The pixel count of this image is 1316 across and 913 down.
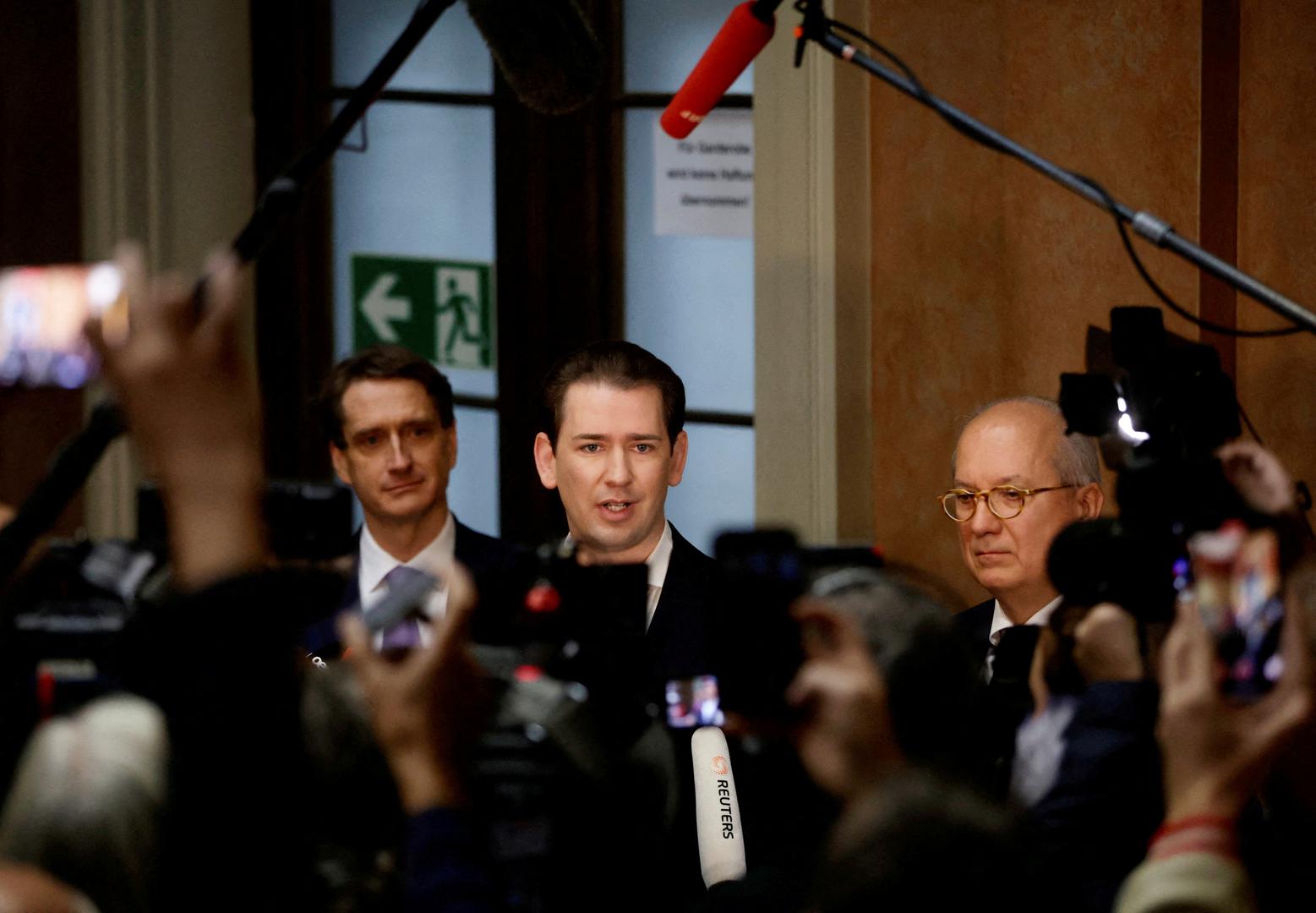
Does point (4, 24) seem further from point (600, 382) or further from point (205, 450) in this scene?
point (205, 450)

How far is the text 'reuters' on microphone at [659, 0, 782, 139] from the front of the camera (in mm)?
2189

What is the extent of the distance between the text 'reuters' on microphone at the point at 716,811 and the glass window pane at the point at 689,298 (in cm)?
191

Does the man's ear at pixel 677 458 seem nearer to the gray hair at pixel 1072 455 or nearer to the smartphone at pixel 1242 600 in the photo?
the gray hair at pixel 1072 455

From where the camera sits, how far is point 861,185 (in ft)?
11.6

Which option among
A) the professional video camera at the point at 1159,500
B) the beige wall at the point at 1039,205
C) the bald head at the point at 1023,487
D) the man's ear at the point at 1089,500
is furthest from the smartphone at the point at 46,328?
the beige wall at the point at 1039,205

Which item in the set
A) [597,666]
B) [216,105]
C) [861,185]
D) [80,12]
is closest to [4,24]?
[80,12]

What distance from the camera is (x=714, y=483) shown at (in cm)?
401

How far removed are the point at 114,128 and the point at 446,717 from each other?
11.1 ft

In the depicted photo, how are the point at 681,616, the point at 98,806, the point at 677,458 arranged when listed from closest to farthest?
the point at 98,806, the point at 681,616, the point at 677,458

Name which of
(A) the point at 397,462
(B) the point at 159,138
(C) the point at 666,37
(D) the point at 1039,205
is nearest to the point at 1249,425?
(D) the point at 1039,205

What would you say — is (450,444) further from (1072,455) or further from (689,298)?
(689,298)

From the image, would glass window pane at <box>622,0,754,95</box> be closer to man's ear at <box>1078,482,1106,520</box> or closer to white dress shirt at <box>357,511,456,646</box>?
white dress shirt at <box>357,511,456,646</box>

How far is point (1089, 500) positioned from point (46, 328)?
177 centimetres

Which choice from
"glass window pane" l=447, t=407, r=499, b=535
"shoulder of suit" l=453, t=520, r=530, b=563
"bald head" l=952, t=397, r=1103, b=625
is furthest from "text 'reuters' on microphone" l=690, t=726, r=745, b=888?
"glass window pane" l=447, t=407, r=499, b=535
